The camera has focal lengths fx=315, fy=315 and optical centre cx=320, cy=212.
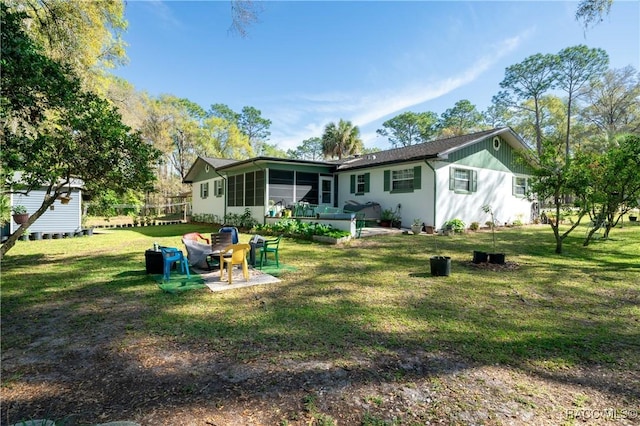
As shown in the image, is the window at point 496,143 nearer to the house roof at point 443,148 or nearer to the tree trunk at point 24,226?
the house roof at point 443,148

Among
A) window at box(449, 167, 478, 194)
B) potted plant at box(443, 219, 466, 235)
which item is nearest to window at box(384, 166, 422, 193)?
window at box(449, 167, 478, 194)

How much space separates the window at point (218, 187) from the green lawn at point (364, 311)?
11.7m

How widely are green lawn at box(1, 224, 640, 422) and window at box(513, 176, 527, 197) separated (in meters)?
9.77

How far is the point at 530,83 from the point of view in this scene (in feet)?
100

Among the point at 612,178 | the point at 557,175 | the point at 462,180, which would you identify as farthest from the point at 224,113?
the point at 612,178

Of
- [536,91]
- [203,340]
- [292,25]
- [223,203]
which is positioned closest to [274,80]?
[223,203]

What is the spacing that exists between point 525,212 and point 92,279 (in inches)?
766

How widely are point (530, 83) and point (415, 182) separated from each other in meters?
26.3

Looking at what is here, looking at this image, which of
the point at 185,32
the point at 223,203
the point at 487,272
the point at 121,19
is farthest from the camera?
the point at 223,203

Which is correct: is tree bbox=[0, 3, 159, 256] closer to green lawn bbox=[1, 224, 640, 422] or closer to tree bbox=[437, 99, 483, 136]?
green lawn bbox=[1, 224, 640, 422]

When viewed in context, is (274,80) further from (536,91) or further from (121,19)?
(536,91)

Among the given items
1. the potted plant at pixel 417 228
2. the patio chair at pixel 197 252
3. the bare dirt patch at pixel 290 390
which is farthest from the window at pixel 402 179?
the bare dirt patch at pixel 290 390

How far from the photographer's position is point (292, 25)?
10977mm

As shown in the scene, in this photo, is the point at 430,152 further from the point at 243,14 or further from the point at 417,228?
the point at 243,14
